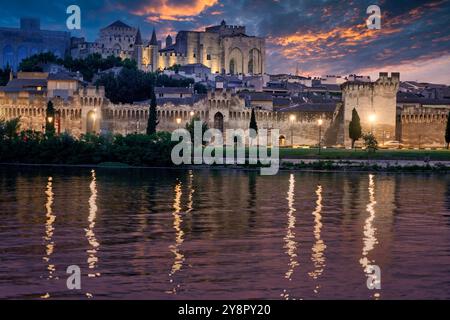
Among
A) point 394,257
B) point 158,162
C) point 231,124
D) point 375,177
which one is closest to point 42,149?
point 158,162

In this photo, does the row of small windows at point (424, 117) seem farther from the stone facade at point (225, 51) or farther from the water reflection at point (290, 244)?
the stone facade at point (225, 51)

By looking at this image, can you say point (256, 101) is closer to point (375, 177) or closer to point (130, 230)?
point (375, 177)

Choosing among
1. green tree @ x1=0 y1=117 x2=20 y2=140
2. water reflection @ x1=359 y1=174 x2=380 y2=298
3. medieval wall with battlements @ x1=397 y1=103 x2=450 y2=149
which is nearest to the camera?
water reflection @ x1=359 y1=174 x2=380 y2=298

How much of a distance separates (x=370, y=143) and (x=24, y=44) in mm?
68102

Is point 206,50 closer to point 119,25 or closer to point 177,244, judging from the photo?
point 119,25

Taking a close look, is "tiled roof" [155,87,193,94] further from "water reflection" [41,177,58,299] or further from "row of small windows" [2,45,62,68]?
"water reflection" [41,177,58,299]

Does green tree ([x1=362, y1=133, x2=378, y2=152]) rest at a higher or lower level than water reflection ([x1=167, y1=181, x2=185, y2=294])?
higher

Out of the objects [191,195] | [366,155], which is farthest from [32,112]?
[191,195]

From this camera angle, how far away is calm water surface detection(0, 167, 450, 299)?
16.4 metres

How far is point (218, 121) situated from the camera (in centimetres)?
6756

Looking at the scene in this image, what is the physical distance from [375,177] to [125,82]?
3905cm

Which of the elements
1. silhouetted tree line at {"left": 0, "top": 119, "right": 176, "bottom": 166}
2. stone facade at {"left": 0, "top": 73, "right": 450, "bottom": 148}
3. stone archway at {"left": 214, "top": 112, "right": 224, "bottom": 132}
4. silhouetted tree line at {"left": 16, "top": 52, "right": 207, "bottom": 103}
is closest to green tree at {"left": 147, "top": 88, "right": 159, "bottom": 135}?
stone facade at {"left": 0, "top": 73, "right": 450, "bottom": 148}

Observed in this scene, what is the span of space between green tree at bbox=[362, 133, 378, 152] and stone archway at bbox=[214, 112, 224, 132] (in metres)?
13.2

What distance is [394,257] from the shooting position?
19.5 m
